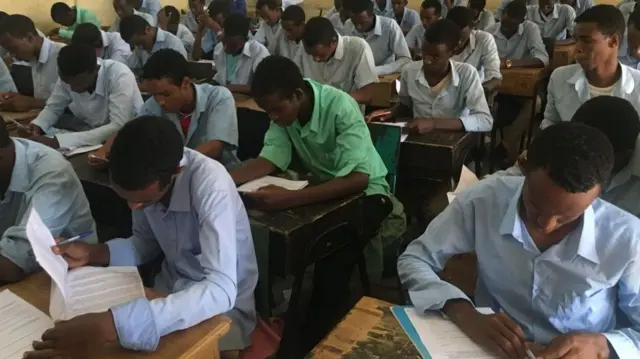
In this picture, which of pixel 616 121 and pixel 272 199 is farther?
pixel 272 199

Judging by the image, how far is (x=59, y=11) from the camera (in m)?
6.02

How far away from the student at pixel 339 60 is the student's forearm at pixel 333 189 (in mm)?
1538

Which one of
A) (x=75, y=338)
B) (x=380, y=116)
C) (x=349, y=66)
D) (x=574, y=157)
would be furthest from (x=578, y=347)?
(x=349, y=66)

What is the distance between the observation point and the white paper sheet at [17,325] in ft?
3.76

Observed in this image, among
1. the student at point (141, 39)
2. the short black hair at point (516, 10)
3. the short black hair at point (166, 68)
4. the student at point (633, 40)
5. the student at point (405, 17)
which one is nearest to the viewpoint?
the short black hair at point (166, 68)

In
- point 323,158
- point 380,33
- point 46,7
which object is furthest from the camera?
point 46,7

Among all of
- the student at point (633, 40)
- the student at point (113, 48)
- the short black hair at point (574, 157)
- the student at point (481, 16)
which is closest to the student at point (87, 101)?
the student at point (113, 48)

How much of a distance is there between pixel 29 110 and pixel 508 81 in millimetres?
3089

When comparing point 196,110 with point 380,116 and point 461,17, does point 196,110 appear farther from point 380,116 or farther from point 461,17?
point 461,17

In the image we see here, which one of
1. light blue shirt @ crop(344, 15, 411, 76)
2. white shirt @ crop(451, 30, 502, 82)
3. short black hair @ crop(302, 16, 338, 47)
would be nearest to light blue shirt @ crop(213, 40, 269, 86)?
short black hair @ crop(302, 16, 338, 47)

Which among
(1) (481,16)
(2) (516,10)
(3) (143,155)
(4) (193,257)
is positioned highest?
(2) (516,10)

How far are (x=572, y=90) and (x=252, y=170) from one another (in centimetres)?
138

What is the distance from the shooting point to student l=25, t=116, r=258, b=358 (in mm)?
1149

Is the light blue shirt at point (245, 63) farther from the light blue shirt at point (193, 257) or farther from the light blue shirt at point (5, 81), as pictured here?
the light blue shirt at point (193, 257)
